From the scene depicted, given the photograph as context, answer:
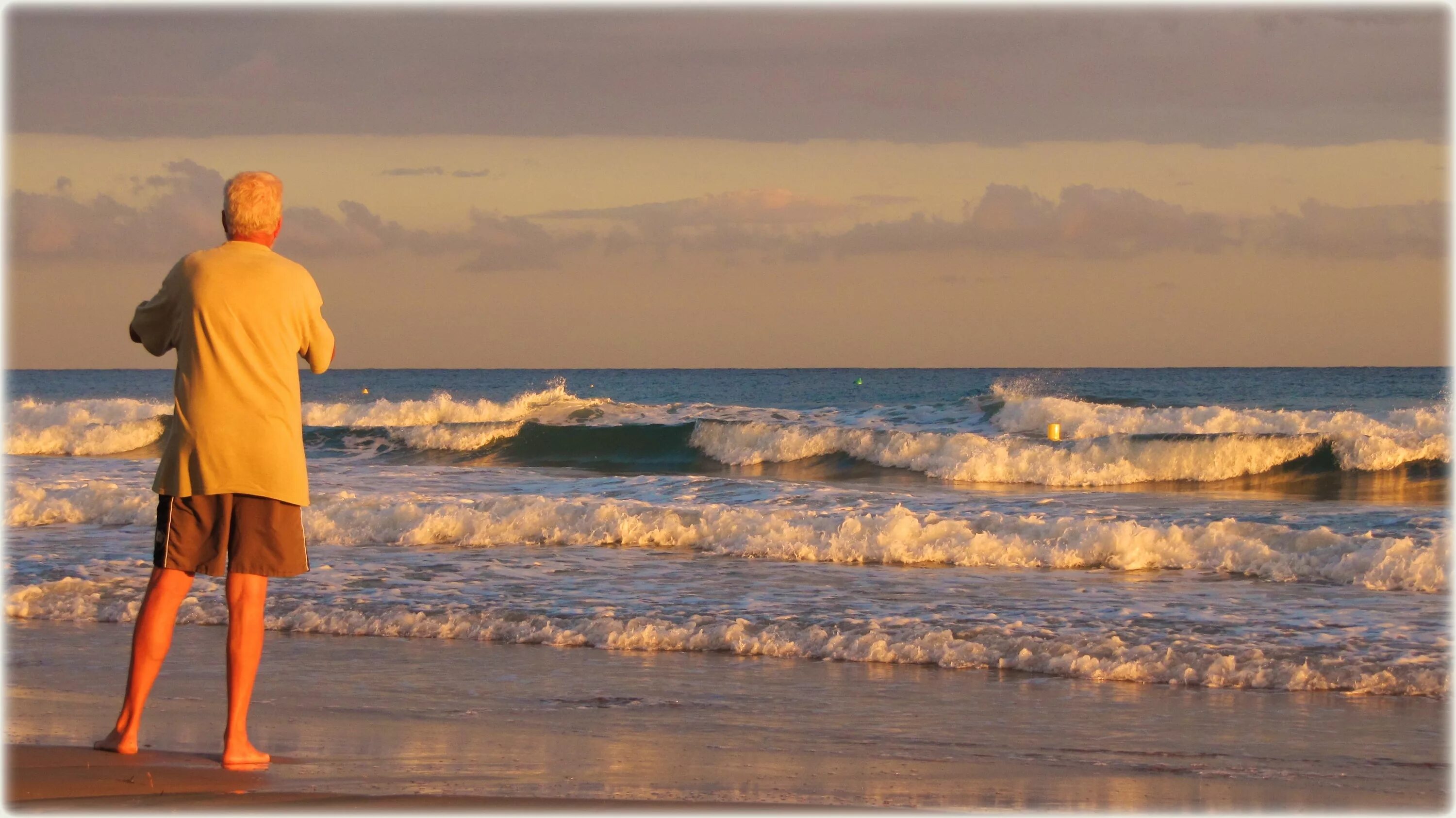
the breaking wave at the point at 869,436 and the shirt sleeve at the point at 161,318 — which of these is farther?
the breaking wave at the point at 869,436

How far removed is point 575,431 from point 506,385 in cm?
4897

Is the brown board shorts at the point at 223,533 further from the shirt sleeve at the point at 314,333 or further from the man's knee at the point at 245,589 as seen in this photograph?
the shirt sleeve at the point at 314,333

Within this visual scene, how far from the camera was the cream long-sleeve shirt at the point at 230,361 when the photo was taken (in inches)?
147

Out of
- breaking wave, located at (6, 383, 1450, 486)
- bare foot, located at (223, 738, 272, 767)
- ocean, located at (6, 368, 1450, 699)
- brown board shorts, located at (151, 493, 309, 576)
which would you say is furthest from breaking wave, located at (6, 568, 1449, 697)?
breaking wave, located at (6, 383, 1450, 486)

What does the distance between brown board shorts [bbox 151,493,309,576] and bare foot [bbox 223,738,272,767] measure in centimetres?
58

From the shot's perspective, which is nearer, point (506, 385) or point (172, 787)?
point (172, 787)

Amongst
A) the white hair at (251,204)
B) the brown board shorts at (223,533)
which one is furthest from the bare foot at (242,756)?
the white hair at (251,204)

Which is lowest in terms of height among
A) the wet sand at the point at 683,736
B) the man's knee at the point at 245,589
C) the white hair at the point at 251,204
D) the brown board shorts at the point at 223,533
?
the wet sand at the point at 683,736

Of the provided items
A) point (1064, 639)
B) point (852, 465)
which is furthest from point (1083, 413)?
point (1064, 639)

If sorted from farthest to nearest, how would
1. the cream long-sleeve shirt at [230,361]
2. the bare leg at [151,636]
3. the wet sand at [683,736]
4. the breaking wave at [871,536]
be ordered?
the breaking wave at [871,536] → the wet sand at [683,736] → the bare leg at [151,636] → the cream long-sleeve shirt at [230,361]

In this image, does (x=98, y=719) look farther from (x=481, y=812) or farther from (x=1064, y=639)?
(x=1064, y=639)

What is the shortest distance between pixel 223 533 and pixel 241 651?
1.36ft

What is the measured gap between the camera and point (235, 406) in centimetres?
376

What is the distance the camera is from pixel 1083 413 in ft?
94.5
